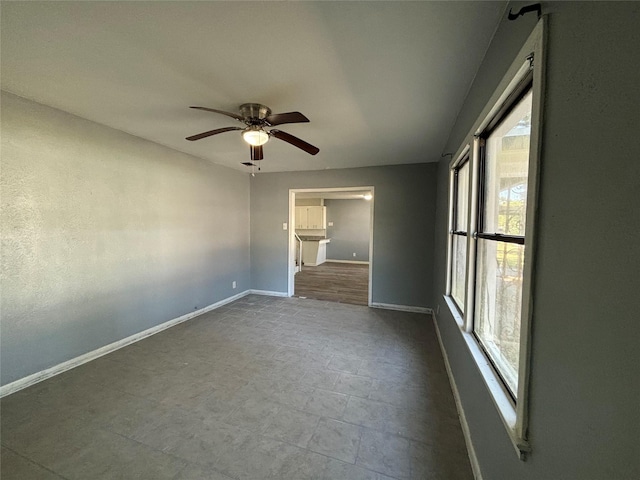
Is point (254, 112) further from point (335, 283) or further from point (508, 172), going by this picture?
point (335, 283)

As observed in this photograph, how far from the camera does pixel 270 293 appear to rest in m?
5.16

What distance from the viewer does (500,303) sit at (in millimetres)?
1441

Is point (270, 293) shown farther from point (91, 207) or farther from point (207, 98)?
point (207, 98)

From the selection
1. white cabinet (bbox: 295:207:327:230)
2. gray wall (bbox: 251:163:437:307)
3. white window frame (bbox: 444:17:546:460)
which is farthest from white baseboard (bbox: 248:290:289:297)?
white cabinet (bbox: 295:207:327:230)

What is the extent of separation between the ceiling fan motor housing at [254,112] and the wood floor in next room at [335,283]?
3.53m

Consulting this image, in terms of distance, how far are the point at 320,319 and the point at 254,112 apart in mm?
2885

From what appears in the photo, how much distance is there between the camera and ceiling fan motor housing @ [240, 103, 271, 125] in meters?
2.10

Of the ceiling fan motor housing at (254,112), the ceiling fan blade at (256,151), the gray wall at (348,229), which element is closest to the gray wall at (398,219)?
the ceiling fan blade at (256,151)

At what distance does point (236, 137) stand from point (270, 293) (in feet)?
10.3

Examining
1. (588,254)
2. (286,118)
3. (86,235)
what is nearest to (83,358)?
(86,235)

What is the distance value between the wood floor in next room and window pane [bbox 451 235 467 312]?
210 cm

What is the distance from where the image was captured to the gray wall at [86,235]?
214 centimetres

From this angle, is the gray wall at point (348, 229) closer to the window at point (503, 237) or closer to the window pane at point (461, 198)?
the window pane at point (461, 198)

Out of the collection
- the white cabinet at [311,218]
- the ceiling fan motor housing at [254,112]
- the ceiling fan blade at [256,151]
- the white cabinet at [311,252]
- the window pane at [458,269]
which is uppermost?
the ceiling fan motor housing at [254,112]
